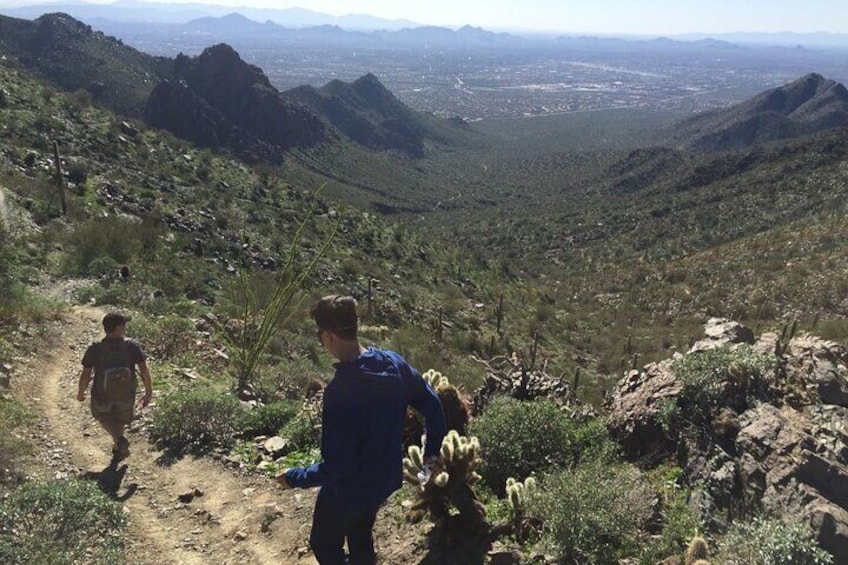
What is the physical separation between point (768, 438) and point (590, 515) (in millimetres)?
1993

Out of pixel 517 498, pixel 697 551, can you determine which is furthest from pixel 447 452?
pixel 697 551

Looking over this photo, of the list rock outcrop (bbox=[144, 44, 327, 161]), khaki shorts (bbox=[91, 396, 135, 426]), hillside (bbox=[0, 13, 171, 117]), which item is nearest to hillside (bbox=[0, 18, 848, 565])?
khaki shorts (bbox=[91, 396, 135, 426])

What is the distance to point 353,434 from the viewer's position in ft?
11.0

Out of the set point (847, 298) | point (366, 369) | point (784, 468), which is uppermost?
point (366, 369)

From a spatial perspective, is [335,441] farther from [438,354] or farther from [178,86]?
[178,86]

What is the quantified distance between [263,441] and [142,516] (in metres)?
1.67

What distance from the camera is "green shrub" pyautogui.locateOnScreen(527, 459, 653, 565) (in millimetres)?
4457

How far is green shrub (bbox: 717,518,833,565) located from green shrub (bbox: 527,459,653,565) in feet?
2.19

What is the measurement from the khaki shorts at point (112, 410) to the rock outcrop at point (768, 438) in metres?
5.09

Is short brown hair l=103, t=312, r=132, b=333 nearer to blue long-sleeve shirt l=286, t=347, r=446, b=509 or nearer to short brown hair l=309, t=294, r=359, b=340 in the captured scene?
blue long-sleeve shirt l=286, t=347, r=446, b=509

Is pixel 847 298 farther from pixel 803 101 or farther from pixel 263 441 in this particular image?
pixel 803 101

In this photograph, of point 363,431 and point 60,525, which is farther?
point 60,525

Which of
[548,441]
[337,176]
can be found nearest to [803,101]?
[337,176]

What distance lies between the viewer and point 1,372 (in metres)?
7.32
